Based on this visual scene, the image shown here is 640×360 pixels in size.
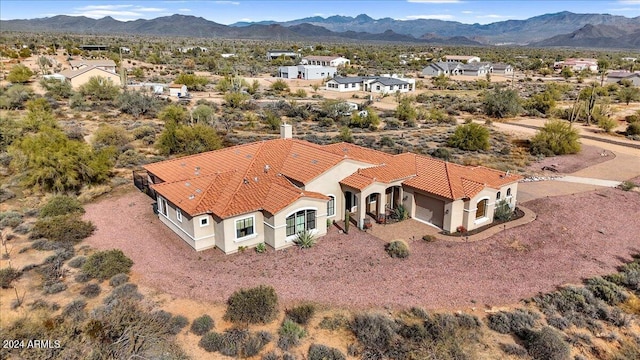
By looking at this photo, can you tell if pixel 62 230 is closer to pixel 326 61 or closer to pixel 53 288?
pixel 53 288

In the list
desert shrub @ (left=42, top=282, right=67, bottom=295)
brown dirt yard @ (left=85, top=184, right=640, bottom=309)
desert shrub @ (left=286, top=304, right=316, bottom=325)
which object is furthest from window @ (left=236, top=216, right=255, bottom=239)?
desert shrub @ (left=42, top=282, right=67, bottom=295)

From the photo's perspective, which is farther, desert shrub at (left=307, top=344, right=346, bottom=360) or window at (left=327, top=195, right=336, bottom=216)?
window at (left=327, top=195, right=336, bottom=216)

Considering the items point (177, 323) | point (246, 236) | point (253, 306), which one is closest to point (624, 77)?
point (246, 236)

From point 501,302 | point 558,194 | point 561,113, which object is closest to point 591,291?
point 501,302

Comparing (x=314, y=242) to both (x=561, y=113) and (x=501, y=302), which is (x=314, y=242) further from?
(x=561, y=113)

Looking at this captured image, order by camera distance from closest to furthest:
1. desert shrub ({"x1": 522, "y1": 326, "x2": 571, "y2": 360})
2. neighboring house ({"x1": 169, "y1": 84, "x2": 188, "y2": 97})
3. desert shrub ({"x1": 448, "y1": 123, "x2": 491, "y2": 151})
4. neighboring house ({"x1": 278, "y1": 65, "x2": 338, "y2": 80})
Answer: desert shrub ({"x1": 522, "y1": 326, "x2": 571, "y2": 360}) → desert shrub ({"x1": 448, "y1": 123, "x2": 491, "y2": 151}) → neighboring house ({"x1": 169, "y1": 84, "x2": 188, "y2": 97}) → neighboring house ({"x1": 278, "y1": 65, "x2": 338, "y2": 80})

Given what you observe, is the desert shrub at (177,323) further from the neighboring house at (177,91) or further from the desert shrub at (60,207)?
the neighboring house at (177,91)

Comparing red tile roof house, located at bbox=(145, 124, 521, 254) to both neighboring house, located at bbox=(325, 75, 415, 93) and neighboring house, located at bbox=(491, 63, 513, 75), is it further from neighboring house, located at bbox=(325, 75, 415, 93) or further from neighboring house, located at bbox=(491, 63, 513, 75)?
neighboring house, located at bbox=(491, 63, 513, 75)
